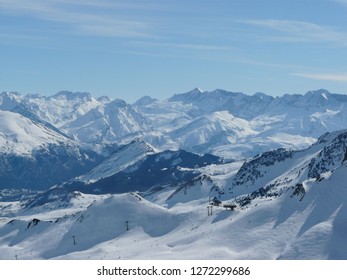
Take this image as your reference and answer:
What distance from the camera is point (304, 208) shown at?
4872 inches

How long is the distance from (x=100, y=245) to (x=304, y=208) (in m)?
56.2

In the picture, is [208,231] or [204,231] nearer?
[208,231]

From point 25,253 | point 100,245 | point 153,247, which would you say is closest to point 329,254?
point 153,247

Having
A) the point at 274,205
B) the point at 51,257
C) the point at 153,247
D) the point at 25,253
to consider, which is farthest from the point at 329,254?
the point at 25,253

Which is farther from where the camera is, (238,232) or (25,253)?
(25,253)

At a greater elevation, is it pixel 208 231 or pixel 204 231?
pixel 208 231
